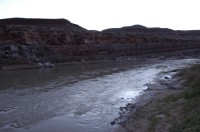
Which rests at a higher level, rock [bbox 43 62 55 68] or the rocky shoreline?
rock [bbox 43 62 55 68]

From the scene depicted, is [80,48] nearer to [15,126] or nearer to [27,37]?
[27,37]

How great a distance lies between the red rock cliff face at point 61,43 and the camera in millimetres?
41906

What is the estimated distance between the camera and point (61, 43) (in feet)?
159

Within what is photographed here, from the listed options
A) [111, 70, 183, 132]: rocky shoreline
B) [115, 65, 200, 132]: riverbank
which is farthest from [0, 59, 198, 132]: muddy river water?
[115, 65, 200, 132]: riverbank

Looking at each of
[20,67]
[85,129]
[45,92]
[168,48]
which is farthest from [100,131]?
[168,48]

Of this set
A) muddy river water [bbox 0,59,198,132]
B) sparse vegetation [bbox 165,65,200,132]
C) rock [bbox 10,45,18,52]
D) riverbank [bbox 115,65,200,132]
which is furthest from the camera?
rock [bbox 10,45,18,52]

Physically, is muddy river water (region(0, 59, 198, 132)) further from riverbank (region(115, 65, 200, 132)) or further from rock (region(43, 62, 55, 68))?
rock (region(43, 62, 55, 68))

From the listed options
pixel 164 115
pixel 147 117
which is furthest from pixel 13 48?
pixel 164 115

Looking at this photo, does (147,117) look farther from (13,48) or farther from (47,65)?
(13,48)

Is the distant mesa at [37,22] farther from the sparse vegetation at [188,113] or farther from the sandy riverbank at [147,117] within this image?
the sparse vegetation at [188,113]

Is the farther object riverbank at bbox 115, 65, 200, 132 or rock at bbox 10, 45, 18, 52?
rock at bbox 10, 45, 18, 52

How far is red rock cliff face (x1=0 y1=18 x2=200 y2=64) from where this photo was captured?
137ft

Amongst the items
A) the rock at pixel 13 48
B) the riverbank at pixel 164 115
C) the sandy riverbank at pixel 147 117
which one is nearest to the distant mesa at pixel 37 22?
the rock at pixel 13 48

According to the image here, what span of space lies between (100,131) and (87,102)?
17.5 feet
